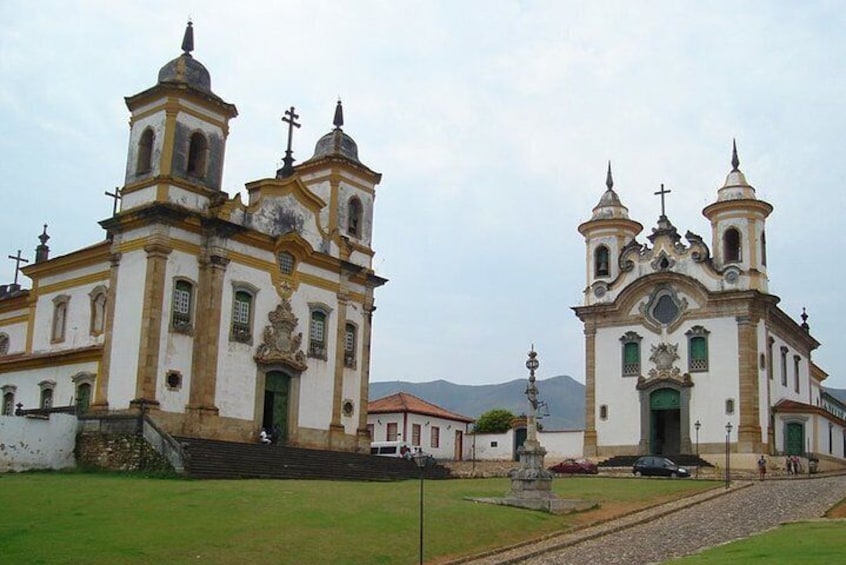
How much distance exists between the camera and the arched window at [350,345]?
41594 mm

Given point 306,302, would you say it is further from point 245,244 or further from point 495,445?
point 495,445

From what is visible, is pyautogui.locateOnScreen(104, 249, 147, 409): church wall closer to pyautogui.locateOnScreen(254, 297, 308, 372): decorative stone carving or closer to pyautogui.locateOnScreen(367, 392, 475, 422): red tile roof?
pyautogui.locateOnScreen(254, 297, 308, 372): decorative stone carving

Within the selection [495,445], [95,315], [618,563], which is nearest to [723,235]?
[495,445]

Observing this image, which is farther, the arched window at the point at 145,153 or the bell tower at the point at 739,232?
the bell tower at the point at 739,232

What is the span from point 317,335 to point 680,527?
62.4 feet

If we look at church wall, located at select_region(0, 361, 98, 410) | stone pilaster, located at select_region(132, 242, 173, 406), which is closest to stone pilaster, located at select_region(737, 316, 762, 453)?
stone pilaster, located at select_region(132, 242, 173, 406)

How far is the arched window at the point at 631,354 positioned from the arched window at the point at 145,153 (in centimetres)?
2634

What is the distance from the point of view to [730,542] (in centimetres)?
2109

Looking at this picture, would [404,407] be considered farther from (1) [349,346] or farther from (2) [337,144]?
(2) [337,144]

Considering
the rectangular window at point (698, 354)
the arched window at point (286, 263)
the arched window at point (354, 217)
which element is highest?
the arched window at point (354, 217)

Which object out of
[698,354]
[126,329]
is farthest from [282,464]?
[698,354]

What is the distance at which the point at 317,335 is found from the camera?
4003cm

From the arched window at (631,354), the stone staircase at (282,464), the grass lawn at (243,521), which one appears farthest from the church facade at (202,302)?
the arched window at (631,354)

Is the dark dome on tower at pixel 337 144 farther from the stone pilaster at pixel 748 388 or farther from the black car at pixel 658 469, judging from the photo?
the stone pilaster at pixel 748 388
